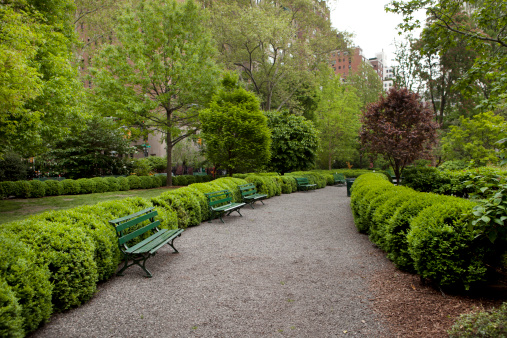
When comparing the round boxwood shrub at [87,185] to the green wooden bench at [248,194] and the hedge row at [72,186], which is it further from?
the green wooden bench at [248,194]

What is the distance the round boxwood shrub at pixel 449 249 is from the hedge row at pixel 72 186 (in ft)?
55.6

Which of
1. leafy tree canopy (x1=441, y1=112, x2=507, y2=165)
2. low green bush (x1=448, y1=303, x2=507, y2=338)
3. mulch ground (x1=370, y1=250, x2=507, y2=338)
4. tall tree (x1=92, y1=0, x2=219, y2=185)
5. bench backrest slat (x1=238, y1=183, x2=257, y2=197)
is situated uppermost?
tall tree (x1=92, y1=0, x2=219, y2=185)

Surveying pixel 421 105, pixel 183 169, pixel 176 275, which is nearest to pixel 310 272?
pixel 176 275

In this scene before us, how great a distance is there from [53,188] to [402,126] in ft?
59.5

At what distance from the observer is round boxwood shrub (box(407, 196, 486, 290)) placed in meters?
3.32

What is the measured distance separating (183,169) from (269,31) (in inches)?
737

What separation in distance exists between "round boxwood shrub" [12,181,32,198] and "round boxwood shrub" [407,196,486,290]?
16969 millimetres

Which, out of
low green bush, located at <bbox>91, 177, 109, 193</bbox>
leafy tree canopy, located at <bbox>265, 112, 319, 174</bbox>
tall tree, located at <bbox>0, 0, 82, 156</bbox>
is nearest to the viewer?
tall tree, located at <bbox>0, 0, 82, 156</bbox>

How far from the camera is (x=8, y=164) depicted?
18.7m

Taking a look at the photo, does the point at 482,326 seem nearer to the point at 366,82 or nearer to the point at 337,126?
the point at 337,126

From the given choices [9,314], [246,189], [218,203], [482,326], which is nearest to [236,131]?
[246,189]

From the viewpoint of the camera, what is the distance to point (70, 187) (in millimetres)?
15914

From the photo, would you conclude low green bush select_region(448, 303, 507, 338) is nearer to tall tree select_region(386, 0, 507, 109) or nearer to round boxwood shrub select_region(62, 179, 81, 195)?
tall tree select_region(386, 0, 507, 109)

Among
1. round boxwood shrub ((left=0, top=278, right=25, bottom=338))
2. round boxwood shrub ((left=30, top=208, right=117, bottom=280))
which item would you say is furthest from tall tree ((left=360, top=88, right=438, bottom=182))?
round boxwood shrub ((left=0, top=278, right=25, bottom=338))
